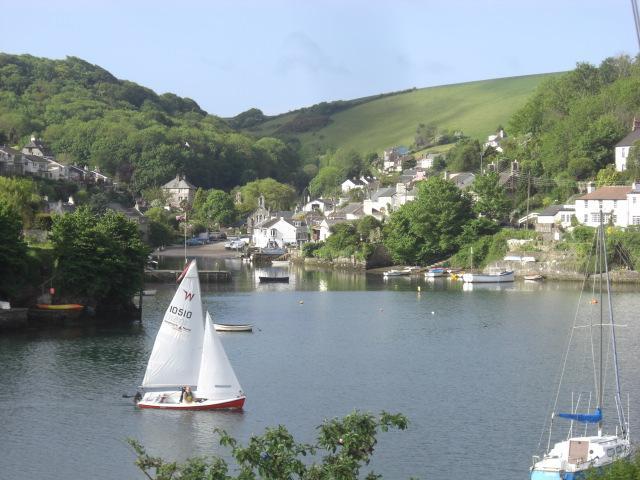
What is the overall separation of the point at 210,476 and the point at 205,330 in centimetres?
2416

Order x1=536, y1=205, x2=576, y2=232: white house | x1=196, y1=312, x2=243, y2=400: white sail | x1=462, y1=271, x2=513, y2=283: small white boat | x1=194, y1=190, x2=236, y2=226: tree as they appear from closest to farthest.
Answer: x1=196, y1=312, x2=243, y2=400: white sail, x1=462, y1=271, x2=513, y2=283: small white boat, x1=536, y1=205, x2=576, y2=232: white house, x1=194, y1=190, x2=236, y2=226: tree

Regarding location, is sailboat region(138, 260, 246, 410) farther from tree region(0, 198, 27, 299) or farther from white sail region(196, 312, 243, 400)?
tree region(0, 198, 27, 299)

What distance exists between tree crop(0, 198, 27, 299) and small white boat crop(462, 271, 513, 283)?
141ft

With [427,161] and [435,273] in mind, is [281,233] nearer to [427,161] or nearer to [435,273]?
[427,161]

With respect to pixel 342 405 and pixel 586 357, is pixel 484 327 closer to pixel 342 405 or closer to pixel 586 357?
pixel 586 357

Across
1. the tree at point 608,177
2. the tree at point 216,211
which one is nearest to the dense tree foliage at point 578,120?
the tree at point 608,177

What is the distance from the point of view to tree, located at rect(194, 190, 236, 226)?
561ft

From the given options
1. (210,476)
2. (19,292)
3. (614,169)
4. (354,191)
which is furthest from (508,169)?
(210,476)

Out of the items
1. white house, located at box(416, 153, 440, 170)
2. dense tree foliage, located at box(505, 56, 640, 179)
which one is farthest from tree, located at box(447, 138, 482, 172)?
white house, located at box(416, 153, 440, 170)

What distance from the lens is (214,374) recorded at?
146 ft

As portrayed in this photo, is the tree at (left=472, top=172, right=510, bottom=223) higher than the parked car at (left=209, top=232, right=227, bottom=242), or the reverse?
the tree at (left=472, top=172, right=510, bottom=223)

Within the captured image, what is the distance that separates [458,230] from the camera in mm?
110750

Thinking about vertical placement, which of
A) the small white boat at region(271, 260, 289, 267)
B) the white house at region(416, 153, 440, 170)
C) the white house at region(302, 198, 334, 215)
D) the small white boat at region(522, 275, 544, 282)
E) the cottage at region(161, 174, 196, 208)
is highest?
the white house at region(416, 153, 440, 170)

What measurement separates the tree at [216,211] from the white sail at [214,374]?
414ft
